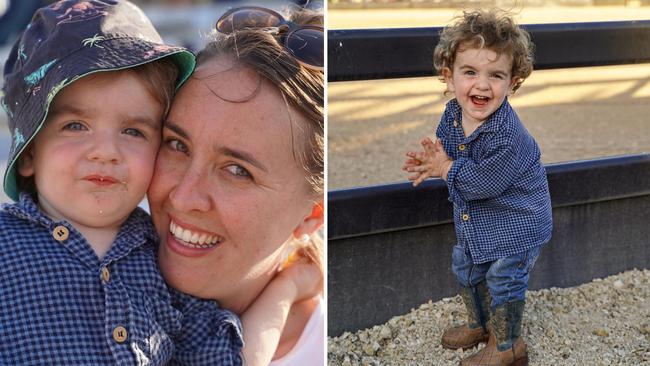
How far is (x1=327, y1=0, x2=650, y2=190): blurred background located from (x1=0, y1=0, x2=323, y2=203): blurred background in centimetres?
330

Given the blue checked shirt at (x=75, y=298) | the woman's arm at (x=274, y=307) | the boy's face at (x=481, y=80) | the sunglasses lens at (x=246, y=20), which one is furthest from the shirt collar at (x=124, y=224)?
the boy's face at (x=481, y=80)

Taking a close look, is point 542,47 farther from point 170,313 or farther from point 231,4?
point 170,313

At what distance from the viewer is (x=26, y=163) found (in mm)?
1946

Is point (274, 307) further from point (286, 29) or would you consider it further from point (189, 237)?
point (286, 29)

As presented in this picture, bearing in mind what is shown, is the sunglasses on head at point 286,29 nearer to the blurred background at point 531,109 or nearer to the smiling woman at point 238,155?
the smiling woman at point 238,155

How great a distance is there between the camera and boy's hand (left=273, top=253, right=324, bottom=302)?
2275mm

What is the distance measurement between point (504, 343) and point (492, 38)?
1.04 meters

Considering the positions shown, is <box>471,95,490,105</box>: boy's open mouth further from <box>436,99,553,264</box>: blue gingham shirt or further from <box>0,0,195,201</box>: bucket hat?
<box>0,0,195,201</box>: bucket hat

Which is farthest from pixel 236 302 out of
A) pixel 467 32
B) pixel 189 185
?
pixel 467 32

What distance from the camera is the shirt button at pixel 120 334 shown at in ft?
6.30

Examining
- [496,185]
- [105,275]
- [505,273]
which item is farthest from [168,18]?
[505,273]

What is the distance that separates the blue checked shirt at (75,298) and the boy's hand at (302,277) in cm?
33

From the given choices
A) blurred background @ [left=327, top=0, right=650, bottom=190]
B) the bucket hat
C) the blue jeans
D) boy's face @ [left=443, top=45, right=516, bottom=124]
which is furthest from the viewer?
blurred background @ [left=327, top=0, right=650, bottom=190]

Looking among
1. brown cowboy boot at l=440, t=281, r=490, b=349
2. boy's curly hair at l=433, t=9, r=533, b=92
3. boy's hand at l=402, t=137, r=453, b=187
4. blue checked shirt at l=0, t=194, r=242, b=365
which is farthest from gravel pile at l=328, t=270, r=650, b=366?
blue checked shirt at l=0, t=194, r=242, b=365
